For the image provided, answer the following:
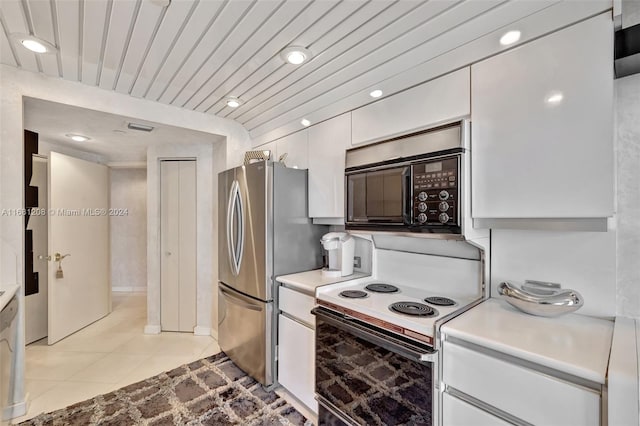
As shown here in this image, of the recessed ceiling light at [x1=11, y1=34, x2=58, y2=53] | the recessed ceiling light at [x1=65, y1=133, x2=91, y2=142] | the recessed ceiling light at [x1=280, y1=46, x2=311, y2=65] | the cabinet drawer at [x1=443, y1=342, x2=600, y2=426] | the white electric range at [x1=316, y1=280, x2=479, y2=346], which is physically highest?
the recessed ceiling light at [x1=11, y1=34, x2=58, y2=53]

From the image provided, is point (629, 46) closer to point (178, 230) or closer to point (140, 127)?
point (140, 127)

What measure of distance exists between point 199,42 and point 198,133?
4.61 feet

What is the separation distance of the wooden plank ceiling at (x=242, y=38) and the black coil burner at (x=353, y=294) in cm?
142

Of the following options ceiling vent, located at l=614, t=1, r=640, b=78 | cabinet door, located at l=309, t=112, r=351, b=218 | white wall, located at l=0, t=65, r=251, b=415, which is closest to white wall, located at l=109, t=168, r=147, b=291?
white wall, located at l=0, t=65, r=251, b=415

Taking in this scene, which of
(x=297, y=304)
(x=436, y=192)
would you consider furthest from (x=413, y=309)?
(x=297, y=304)

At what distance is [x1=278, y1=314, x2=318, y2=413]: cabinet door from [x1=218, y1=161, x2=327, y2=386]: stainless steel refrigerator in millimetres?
88

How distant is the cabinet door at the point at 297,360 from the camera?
1937 mm

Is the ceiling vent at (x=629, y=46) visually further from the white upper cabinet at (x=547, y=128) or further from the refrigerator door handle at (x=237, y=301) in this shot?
the refrigerator door handle at (x=237, y=301)

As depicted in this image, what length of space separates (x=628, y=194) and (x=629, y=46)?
0.62 meters

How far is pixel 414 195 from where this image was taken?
161cm

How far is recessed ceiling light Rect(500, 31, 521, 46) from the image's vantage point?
1302mm

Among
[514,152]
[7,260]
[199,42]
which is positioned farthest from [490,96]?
[7,260]

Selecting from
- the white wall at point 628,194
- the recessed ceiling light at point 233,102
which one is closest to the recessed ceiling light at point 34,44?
the recessed ceiling light at point 233,102

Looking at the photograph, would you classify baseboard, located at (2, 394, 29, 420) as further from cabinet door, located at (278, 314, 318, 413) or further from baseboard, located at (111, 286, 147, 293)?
baseboard, located at (111, 286, 147, 293)
